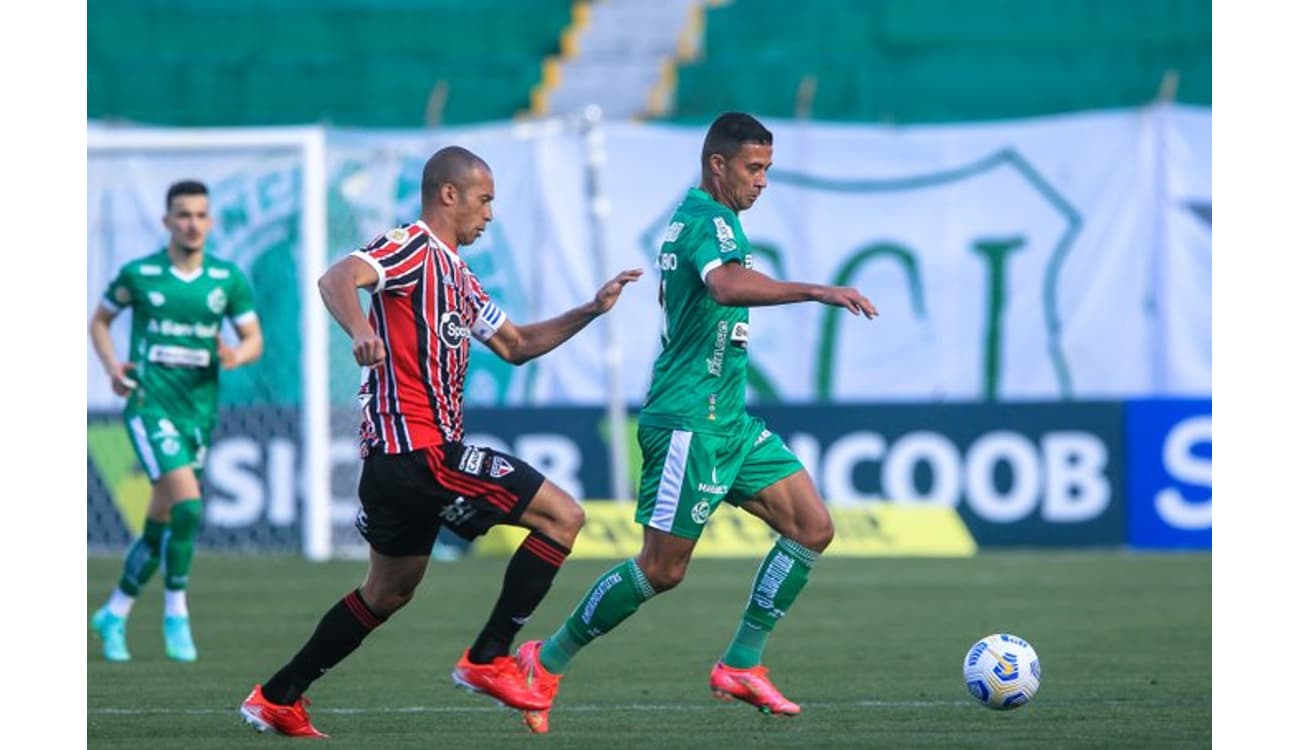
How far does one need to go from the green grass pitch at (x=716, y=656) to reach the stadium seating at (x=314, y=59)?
8125 mm

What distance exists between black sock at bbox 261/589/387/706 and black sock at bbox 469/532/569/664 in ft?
1.29

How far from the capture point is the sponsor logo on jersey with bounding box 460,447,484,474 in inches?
297

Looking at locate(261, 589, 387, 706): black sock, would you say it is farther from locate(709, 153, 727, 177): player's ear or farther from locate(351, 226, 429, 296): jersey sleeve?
locate(709, 153, 727, 177): player's ear

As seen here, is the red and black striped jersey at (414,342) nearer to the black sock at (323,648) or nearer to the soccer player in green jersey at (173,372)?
the black sock at (323,648)

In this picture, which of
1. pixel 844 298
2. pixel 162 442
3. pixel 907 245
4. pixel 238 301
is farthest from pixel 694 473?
pixel 907 245

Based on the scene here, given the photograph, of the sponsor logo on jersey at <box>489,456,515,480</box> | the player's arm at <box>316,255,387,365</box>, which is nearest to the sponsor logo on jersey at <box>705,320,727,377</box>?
the sponsor logo on jersey at <box>489,456,515,480</box>

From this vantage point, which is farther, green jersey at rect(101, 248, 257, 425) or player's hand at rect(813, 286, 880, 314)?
green jersey at rect(101, 248, 257, 425)

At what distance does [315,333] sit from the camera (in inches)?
691

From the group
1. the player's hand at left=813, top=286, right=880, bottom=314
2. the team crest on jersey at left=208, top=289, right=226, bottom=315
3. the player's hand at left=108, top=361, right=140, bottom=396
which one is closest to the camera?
the player's hand at left=813, top=286, right=880, bottom=314

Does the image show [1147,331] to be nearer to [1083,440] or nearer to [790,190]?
[1083,440]

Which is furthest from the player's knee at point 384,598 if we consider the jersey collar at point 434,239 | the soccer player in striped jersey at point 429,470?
the jersey collar at point 434,239

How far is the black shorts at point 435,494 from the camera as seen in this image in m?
7.48

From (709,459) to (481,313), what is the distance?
3.15 ft

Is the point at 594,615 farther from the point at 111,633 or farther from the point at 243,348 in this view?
the point at 243,348
